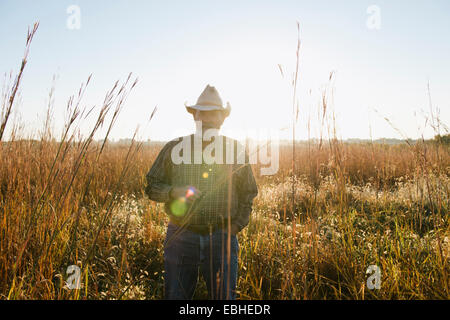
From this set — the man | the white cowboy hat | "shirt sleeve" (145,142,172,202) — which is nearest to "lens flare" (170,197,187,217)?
the man

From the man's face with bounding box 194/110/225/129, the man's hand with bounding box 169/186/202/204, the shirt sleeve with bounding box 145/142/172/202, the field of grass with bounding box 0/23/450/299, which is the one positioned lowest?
the field of grass with bounding box 0/23/450/299

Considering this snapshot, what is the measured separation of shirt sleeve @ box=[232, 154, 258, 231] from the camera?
1.66m

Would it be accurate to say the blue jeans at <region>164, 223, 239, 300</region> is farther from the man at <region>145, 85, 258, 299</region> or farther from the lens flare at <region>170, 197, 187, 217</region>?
the lens flare at <region>170, 197, 187, 217</region>

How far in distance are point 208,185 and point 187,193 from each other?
0.87 ft

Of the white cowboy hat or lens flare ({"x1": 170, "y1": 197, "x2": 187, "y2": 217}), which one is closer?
lens flare ({"x1": 170, "y1": 197, "x2": 187, "y2": 217})

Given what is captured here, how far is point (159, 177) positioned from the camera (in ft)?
5.65

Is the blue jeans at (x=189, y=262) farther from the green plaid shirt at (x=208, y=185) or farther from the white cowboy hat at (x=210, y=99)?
the white cowboy hat at (x=210, y=99)

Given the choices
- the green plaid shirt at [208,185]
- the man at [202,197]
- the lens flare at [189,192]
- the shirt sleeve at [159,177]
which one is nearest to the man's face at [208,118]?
the man at [202,197]

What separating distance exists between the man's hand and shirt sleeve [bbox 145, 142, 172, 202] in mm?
111

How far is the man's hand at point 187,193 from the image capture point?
4.71 ft
